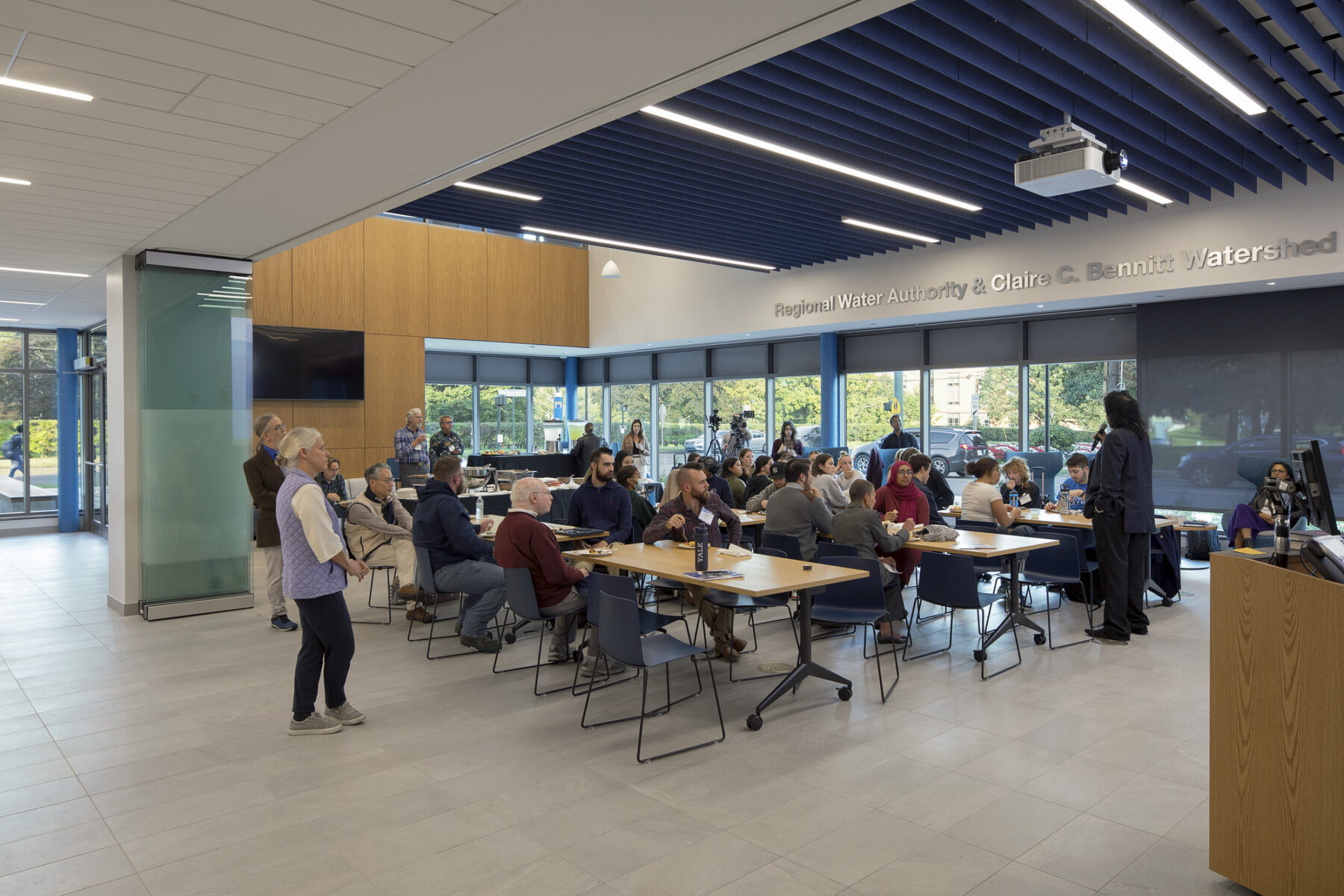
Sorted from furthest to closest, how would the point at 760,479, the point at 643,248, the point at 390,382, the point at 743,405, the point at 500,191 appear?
the point at 743,405 < the point at 390,382 < the point at 643,248 < the point at 760,479 < the point at 500,191

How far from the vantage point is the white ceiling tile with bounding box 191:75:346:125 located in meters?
3.81

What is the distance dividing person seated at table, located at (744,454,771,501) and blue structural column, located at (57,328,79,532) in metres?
10.9

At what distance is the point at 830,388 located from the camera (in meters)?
14.3

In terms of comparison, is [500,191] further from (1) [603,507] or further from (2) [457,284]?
(2) [457,284]

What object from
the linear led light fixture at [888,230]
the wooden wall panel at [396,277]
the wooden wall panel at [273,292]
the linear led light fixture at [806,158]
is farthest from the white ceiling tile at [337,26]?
the wooden wall panel at [396,277]

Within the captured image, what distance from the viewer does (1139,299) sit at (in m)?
10.4

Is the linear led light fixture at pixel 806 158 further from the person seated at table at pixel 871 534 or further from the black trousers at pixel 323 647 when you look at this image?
the black trousers at pixel 323 647

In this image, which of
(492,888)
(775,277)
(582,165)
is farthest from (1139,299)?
(492,888)

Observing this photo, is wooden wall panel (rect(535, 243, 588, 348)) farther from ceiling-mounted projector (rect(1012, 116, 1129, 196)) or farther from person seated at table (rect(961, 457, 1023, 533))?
ceiling-mounted projector (rect(1012, 116, 1129, 196))

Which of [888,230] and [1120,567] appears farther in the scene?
[888,230]

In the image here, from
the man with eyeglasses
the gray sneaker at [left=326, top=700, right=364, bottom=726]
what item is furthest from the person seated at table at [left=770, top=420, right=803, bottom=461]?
the gray sneaker at [left=326, top=700, right=364, bottom=726]

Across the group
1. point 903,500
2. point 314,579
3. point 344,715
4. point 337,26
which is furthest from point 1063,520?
point 337,26

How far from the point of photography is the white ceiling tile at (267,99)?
381 cm

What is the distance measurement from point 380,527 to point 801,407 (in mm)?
9598
